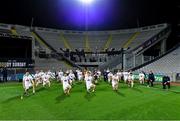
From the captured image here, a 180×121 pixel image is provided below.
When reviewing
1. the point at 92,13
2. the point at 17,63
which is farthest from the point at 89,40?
the point at 17,63

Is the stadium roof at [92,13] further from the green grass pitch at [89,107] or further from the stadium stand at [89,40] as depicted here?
the green grass pitch at [89,107]

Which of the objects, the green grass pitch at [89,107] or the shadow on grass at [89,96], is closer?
the green grass pitch at [89,107]

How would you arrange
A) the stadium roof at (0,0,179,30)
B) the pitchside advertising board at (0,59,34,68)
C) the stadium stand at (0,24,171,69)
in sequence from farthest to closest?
the stadium roof at (0,0,179,30), the stadium stand at (0,24,171,69), the pitchside advertising board at (0,59,34,68)

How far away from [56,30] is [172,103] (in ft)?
175

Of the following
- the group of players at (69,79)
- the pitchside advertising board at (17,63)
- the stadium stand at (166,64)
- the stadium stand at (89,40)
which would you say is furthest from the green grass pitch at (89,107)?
the stadium stand at (89,40)

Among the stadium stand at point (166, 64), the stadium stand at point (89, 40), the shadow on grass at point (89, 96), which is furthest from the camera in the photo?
the stadium stand at point (89, 40)

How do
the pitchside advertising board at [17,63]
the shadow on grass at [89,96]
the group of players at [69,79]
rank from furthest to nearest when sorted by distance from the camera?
the pitchside advertising board at [17,63]
the group of players at [69,79]
the shadow on grass at [89,96]

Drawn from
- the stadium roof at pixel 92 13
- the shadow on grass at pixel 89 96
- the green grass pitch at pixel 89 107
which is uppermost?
the stadium roof at pixel 92 13

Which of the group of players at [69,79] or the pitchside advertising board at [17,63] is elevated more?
the pitchside advertising board at [17,63]

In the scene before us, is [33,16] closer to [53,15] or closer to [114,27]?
[53,15]

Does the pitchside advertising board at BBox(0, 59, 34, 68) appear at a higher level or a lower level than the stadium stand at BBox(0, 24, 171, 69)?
lower

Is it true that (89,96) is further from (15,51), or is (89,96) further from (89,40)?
(89,40)

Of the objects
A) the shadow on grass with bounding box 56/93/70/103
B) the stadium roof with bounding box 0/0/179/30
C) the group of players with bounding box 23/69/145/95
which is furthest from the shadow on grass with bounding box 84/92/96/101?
the stadium roof with bounding box 0/0/179/30

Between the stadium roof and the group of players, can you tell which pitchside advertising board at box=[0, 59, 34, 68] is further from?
the stadium roof
